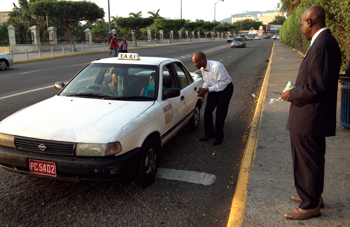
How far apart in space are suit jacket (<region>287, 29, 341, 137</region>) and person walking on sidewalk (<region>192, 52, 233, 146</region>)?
2.42m

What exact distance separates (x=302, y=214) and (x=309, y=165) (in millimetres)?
502

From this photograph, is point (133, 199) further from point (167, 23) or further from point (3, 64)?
point (167, 23)

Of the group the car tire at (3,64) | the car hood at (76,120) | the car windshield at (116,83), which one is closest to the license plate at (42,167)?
the car hood at (76,120)

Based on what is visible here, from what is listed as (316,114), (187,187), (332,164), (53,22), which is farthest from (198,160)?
(53,22)

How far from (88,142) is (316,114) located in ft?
7.15

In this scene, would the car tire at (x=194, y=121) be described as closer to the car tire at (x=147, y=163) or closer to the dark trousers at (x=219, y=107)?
the dark trousers at (x=219, y=107)

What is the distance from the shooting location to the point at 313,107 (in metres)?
2.65

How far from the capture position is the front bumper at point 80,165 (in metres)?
3.21

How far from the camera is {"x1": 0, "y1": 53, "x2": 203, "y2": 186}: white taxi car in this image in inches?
128

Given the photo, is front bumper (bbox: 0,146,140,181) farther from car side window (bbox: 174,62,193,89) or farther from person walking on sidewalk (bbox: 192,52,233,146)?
car side window (bbox: 174,62,193,89)

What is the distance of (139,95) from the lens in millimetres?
4418

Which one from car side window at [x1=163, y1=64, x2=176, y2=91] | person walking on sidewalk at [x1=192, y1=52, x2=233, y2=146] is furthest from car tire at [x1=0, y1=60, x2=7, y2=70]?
person walking on sidewalk at [x1=192, y1=52, x2=233, y2=146]

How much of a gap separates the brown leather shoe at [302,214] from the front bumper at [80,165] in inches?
66.6

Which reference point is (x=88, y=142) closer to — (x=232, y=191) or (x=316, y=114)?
(x=232, y=191)
